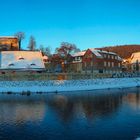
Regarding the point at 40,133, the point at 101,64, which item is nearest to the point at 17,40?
the point at 101,64

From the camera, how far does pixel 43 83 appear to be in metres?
66.6

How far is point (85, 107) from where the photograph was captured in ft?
143

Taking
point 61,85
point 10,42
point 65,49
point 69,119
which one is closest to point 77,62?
point 65,49

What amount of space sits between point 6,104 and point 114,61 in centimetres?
6123

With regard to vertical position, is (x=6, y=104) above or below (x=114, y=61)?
below

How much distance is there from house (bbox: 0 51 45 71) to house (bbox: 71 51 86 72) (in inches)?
769

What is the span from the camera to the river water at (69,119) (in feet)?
92.1

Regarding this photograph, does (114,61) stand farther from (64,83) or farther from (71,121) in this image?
(71,121)

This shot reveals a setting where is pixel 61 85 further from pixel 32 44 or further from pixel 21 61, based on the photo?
pixel 32 44

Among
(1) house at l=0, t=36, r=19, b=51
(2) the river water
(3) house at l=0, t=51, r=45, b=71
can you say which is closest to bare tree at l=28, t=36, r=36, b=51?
(1) house at l=0, t=36, r=19, b=51

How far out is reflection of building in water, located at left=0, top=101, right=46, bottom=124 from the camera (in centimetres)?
3531

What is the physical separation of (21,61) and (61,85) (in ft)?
61.3

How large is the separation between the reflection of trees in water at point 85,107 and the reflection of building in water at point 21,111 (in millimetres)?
2227

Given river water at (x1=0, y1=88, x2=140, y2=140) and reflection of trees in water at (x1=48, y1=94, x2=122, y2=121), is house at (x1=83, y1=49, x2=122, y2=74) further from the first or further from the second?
river water at (x1=0, y1=88, x2=140, y2=140)
